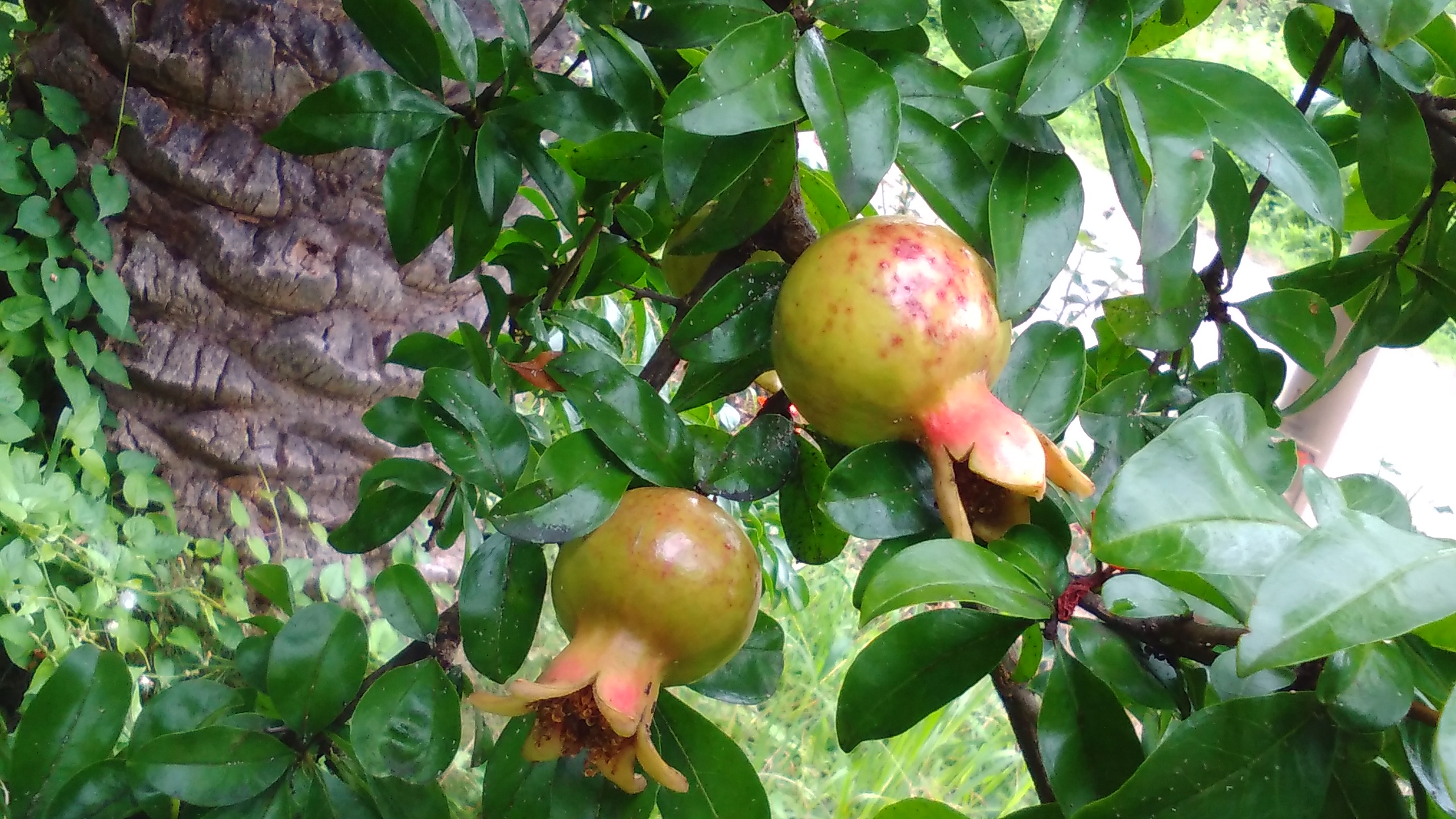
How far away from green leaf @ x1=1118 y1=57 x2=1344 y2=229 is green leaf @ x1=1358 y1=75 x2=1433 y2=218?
0.15m

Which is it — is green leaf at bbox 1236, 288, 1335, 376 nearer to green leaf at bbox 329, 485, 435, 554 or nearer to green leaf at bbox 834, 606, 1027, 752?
green leaf at bbox 834, 606, 1027, 752

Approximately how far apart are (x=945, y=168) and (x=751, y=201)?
0.28 feet

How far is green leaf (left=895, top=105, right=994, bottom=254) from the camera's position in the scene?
349 millimetres

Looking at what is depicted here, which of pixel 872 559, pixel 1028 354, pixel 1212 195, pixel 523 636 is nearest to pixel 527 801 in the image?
pixel 523 636

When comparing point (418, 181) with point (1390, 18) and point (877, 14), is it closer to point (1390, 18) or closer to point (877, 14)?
point (877, 14)

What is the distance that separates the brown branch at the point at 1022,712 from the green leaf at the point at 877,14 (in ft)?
0.90

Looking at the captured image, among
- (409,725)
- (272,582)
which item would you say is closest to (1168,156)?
(409,725)

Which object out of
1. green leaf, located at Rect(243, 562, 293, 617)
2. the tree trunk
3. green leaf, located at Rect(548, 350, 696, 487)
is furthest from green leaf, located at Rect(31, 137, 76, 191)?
green leaf, located at Rect(548, 350, 696, 487)

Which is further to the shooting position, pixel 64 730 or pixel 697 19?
pixel 64 730

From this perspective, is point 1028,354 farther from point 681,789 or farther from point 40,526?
point 40,526

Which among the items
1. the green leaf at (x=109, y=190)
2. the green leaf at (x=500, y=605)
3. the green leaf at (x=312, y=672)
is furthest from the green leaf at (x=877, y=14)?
the green leaf at (x=109, y=190)

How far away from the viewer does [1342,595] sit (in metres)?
0.22

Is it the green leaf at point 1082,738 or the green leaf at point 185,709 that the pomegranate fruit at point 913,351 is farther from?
the green leaf at point 185,709

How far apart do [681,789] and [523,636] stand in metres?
0.11
